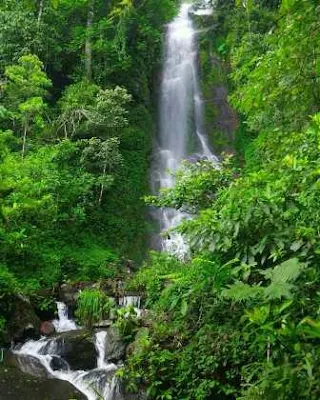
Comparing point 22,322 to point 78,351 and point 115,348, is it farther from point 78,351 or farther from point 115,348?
point 115,348

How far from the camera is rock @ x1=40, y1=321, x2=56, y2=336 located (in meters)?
9.10

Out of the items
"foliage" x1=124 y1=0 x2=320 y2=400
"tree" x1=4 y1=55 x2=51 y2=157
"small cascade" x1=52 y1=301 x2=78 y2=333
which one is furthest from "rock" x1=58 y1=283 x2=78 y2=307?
"tree" x1=4 y1=55 x2=51 y2=157

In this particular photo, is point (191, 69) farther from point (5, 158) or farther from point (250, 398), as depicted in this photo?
point (250, 398)

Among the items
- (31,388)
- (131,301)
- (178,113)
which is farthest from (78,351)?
(178,113)

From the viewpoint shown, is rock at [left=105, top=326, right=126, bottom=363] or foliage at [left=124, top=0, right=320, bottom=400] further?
rock at [left=105, top=326, right=126, bottom=363]

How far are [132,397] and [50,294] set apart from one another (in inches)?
202

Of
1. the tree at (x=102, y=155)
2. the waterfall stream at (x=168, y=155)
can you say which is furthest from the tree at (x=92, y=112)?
the waterfall stream at (x=168, y=155)

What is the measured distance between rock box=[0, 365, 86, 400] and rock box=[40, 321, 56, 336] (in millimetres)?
1505

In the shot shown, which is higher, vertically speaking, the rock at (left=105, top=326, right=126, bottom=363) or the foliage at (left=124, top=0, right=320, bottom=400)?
the foliage at (left=124, top=0, right=320, bottom=400)

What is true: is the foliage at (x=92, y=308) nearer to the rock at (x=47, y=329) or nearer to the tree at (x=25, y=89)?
the rock at (x=47, y=329)

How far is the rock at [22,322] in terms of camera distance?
28.8ft

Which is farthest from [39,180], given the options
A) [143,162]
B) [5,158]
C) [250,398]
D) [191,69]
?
[191,69]

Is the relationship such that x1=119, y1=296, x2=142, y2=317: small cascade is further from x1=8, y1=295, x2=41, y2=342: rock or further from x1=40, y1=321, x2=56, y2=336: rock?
x1=8, y1=295, x2=41, y2=342: rock

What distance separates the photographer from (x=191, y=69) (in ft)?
77.2
